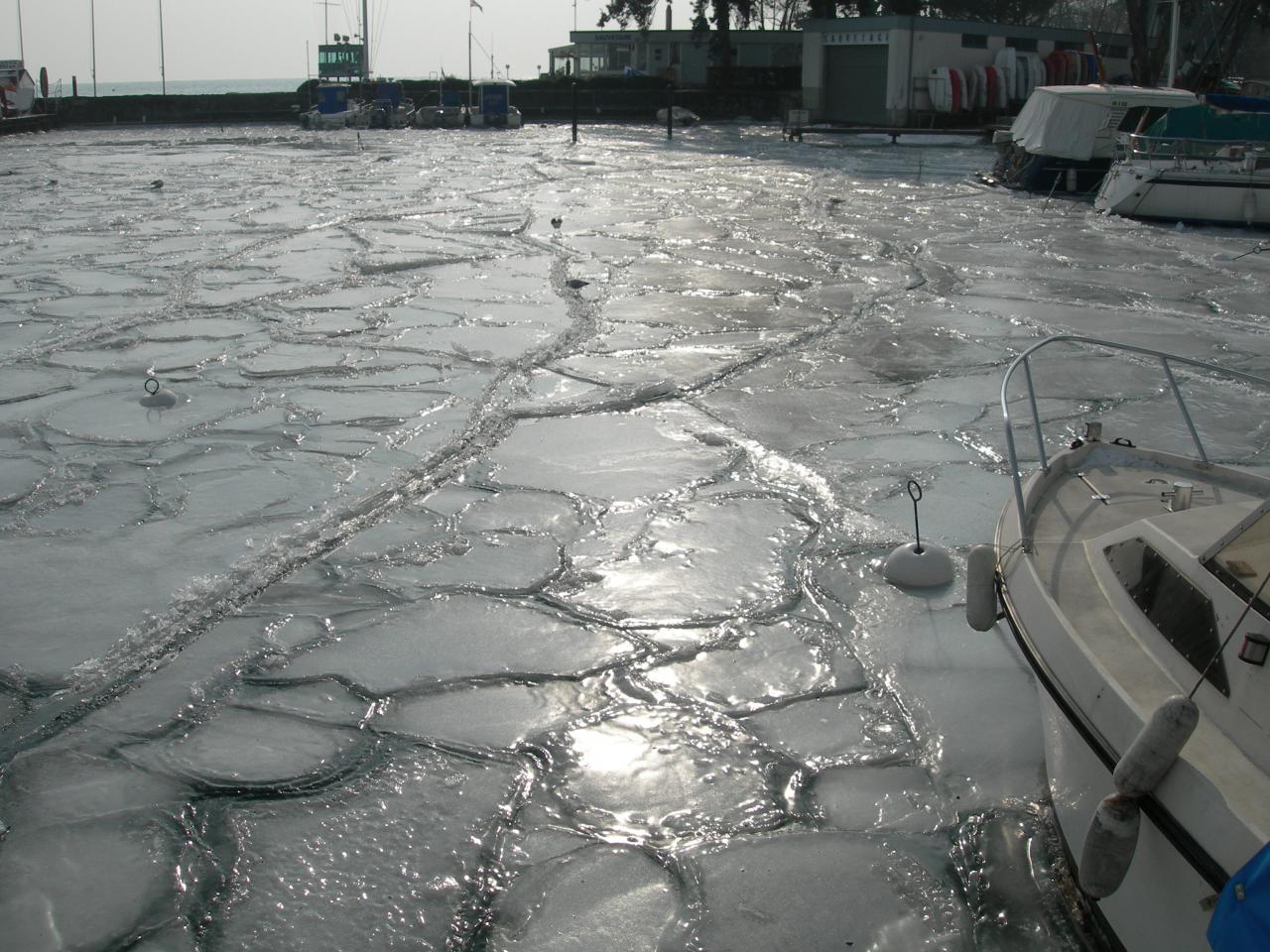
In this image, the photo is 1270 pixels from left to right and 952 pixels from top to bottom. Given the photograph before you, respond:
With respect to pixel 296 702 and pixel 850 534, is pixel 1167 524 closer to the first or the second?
pixel 850 534

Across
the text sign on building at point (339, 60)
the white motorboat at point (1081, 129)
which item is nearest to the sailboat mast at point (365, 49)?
the text sign on building at point (339, 60)

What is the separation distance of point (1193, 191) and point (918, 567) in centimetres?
1343

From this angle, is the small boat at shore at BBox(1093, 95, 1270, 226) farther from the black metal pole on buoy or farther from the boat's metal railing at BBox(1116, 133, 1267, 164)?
the black metal pole on buoy

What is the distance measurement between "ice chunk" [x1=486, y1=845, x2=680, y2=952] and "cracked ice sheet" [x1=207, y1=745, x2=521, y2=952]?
0.49 feet

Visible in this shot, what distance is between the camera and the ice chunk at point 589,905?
8.93 ft

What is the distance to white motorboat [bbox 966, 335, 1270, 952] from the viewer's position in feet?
7.18

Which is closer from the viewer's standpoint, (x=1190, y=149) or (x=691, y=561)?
(x=691, y=561)

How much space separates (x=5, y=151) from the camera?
26.1 meters

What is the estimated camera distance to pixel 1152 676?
2.69 m

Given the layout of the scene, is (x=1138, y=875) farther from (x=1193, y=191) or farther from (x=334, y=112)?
(x=334, y=112)

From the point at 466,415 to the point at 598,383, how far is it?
1022 millimetres

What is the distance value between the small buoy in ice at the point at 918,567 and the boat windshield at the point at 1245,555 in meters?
1.75

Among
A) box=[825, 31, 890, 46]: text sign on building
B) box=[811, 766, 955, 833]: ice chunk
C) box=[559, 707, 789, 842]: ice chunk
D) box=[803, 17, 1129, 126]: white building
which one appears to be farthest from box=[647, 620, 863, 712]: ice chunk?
box=[825, 31, 890, 46]: text sign on building

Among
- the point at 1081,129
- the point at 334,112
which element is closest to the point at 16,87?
the point at 334,112
